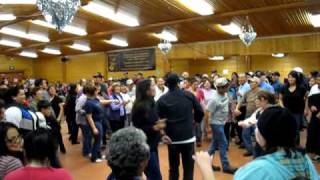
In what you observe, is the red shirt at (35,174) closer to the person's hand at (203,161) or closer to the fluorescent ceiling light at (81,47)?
the person's hand at (203,161)

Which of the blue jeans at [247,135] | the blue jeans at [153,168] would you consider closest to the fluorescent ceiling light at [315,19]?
the blue jeans at [247,135]

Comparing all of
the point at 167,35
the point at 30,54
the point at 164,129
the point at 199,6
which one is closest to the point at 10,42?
the point at 30,54

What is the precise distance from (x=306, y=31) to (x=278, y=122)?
41.6ft

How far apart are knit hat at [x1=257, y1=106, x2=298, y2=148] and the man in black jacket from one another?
2.32 m

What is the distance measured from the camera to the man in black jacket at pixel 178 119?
3.91 m

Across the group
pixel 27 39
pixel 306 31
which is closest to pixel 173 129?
pixel 306 31

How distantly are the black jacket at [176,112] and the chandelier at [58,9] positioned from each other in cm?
220

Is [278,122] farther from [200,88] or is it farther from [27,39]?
[27,39]

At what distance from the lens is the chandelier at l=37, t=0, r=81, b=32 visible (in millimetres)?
5031

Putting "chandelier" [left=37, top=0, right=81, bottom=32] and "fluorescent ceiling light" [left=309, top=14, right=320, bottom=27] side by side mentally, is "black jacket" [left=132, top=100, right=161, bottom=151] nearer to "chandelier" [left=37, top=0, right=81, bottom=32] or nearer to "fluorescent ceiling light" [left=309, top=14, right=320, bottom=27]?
"chandelier" [left=37, top=0, right=81, bottom=32]

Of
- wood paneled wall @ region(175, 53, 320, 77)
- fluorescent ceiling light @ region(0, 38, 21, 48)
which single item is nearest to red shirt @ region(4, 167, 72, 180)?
wood paneled wall @ region(175, 53, 320, 77)

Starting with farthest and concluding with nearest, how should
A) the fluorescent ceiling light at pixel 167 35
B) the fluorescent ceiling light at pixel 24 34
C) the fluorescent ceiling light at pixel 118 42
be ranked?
1. the fluorescent ceiling light at pixel 118 42
2. the fluorescent ceiling light at pixel 24 34
3. the fluorescent ceiling light at pixel 167 35

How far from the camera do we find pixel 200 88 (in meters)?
8.24

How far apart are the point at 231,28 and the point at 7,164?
11.3 meters
